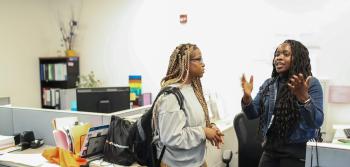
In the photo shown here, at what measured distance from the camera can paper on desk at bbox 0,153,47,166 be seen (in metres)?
2.13

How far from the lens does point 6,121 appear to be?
112 inches

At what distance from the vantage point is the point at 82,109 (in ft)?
8.55

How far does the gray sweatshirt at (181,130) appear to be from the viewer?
1.61 metres

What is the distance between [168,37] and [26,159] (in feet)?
7.29

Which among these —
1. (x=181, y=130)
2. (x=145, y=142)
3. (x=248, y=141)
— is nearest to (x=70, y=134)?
(x=145, y=142)

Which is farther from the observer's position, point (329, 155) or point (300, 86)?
point (300, 86)

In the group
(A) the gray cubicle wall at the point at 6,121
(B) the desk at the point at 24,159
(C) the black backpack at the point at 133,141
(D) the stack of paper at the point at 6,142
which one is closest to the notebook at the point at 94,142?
(C) the black backpack at the point at 133,141

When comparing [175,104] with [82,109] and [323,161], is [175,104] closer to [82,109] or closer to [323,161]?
[323,161]

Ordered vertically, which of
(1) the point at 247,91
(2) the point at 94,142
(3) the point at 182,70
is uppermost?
(3) the point at 182,70

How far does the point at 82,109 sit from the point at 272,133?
157cm

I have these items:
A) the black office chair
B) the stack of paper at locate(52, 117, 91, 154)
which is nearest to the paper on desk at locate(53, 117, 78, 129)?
the stack of paper at locate(52, 117, 91, 154)

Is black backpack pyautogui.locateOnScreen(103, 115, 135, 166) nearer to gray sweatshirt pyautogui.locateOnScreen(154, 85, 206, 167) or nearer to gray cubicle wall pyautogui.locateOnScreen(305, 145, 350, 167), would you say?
gray sweatshirt pyautogui.locateOnScreen(154, 85, 206, 167)

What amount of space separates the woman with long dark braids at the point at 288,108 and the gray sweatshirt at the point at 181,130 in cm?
35

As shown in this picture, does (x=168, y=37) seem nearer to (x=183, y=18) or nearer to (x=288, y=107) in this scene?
(x=183, y=18)
